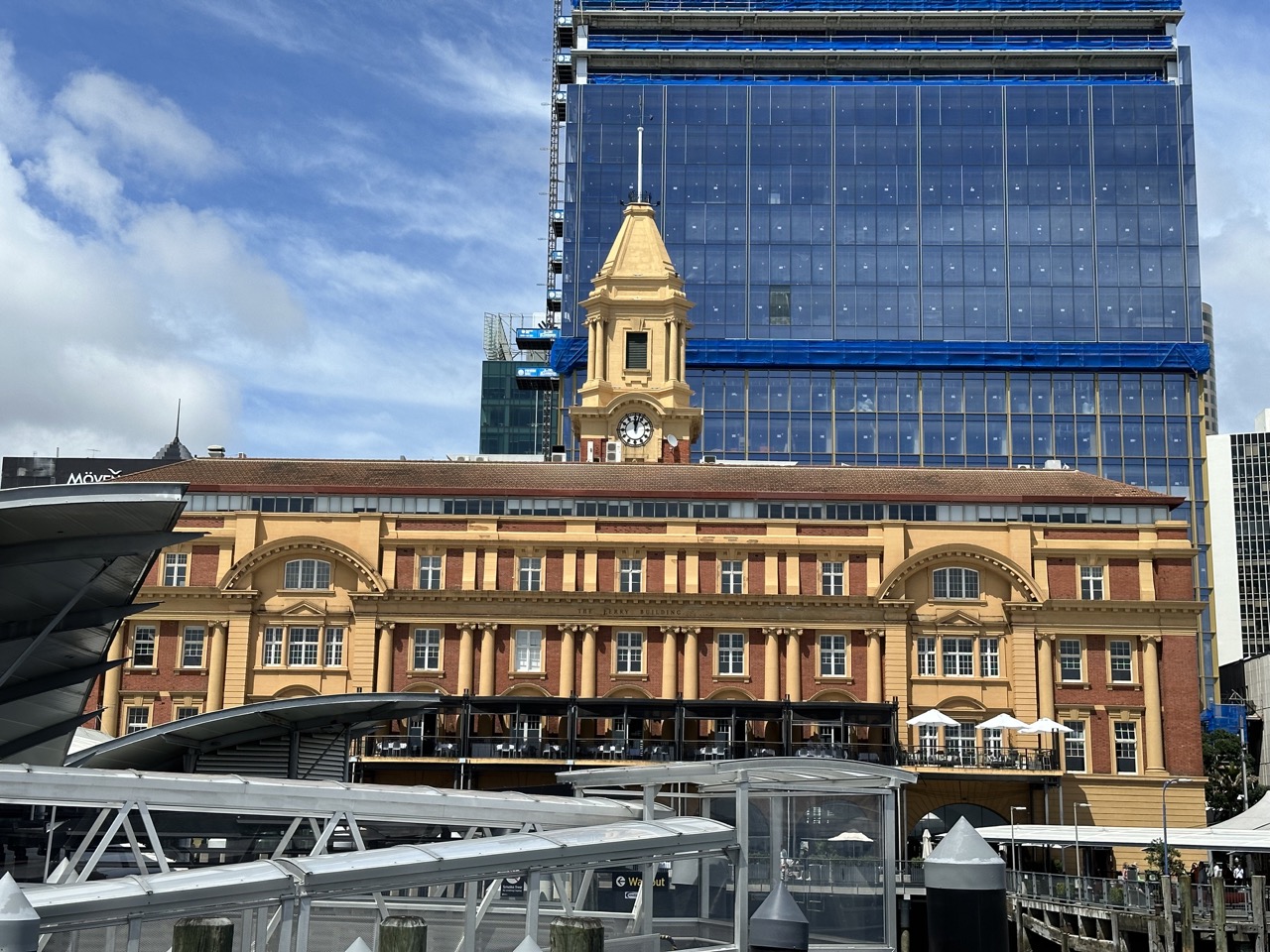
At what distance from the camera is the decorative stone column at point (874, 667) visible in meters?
74.0

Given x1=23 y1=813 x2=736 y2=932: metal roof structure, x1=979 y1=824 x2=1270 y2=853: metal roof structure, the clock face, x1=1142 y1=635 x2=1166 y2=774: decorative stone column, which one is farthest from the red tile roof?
x1=23 y1=813 x2=736 y2=932: metal roof structure

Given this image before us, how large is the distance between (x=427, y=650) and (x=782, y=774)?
2066 inches

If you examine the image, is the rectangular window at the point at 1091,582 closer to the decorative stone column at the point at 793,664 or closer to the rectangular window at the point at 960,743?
the rectangular window at the point at 960,743

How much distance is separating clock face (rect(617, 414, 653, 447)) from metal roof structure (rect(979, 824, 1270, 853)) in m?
39.1

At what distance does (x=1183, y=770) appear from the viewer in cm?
7362

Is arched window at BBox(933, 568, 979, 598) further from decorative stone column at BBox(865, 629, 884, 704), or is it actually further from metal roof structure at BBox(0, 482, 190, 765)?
metal roof structure at BBox(0, 482, 190, 765)

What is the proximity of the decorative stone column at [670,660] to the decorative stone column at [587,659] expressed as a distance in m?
3.07

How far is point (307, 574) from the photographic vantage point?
7612 cm

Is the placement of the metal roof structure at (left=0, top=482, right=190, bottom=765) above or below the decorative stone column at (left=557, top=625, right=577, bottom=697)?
below

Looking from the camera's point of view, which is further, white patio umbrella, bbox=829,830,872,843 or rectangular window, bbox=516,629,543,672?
rectangular window, bbox=516,629,543,672

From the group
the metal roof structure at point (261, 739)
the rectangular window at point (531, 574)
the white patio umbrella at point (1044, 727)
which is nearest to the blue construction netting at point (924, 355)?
the rectangular window at point (531, 574)

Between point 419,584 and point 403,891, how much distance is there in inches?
2124

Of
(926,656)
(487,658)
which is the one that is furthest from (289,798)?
(926,656)

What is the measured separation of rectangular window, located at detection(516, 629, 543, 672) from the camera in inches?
2963
